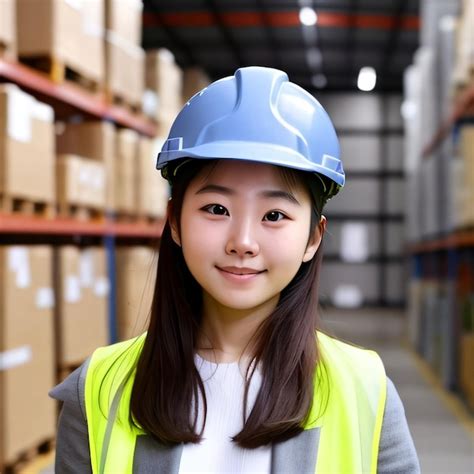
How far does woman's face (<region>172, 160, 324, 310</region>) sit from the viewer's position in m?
1.34

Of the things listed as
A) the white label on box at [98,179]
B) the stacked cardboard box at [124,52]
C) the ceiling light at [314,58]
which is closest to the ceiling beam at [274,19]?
the ceiling light at [314,58]

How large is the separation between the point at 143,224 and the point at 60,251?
1.96m

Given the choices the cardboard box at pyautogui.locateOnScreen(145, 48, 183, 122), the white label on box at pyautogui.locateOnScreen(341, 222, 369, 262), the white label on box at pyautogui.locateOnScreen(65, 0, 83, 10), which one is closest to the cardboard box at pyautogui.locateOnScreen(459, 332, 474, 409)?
the cardboard box at pyautogui.locateOnScreen(145, 48, 183, 122)

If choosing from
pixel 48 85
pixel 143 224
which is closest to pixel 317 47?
pixel 143 224

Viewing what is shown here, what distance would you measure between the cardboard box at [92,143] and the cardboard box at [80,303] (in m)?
0.64

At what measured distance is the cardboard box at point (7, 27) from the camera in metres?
4.09

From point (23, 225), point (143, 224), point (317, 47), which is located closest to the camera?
point (23, 225)

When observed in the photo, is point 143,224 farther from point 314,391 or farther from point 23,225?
point 314,391

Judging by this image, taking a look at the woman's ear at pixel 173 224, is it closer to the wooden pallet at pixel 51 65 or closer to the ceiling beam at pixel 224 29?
the wooden pallet at pixel 51 65

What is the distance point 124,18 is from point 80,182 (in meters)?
1.73

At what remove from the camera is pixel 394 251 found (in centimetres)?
1752

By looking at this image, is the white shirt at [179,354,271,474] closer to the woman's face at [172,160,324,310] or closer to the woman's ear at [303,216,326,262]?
the woman's face at [172,160,324,310]

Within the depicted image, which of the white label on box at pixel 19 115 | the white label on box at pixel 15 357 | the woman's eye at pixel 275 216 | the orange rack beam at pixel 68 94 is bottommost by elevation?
the white label on box at pixel 15 357

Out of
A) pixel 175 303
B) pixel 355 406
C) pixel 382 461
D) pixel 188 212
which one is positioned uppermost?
pixel 188 212
